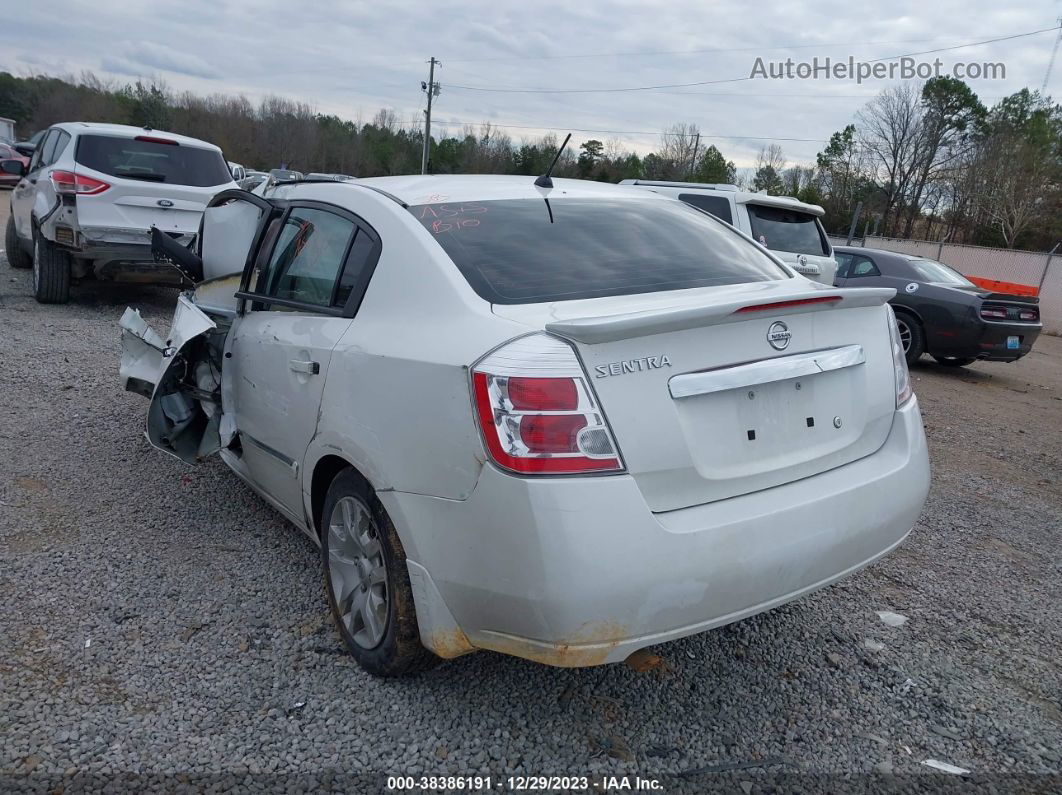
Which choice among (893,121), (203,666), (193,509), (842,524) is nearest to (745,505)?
(842,524)

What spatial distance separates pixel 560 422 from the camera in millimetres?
2086

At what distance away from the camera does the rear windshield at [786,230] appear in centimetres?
887

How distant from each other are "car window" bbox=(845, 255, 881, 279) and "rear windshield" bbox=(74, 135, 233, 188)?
7.85 m

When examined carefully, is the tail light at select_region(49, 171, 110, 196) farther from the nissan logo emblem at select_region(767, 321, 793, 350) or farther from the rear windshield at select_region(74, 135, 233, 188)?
the nissan logo emblem at select_region(767, 321, 793, 350)

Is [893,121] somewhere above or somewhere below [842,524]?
above

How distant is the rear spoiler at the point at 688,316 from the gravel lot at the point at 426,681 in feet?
4.15

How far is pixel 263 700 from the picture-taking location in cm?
261

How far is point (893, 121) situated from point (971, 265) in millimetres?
31290

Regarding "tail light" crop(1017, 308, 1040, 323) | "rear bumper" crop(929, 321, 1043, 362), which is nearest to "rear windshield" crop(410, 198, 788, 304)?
"rear bumper" crop(929, 321, 1043, 362)

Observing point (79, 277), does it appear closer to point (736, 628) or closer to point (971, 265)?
point (736, 628)

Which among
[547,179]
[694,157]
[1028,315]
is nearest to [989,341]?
[1028,315]

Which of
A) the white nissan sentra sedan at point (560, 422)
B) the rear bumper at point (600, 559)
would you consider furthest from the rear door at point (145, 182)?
the rear bumper at point (600, 559)

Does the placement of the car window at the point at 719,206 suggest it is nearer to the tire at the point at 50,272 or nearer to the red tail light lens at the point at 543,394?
the tire at the point at 50,272

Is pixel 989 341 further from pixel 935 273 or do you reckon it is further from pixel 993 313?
pixel 935 273
